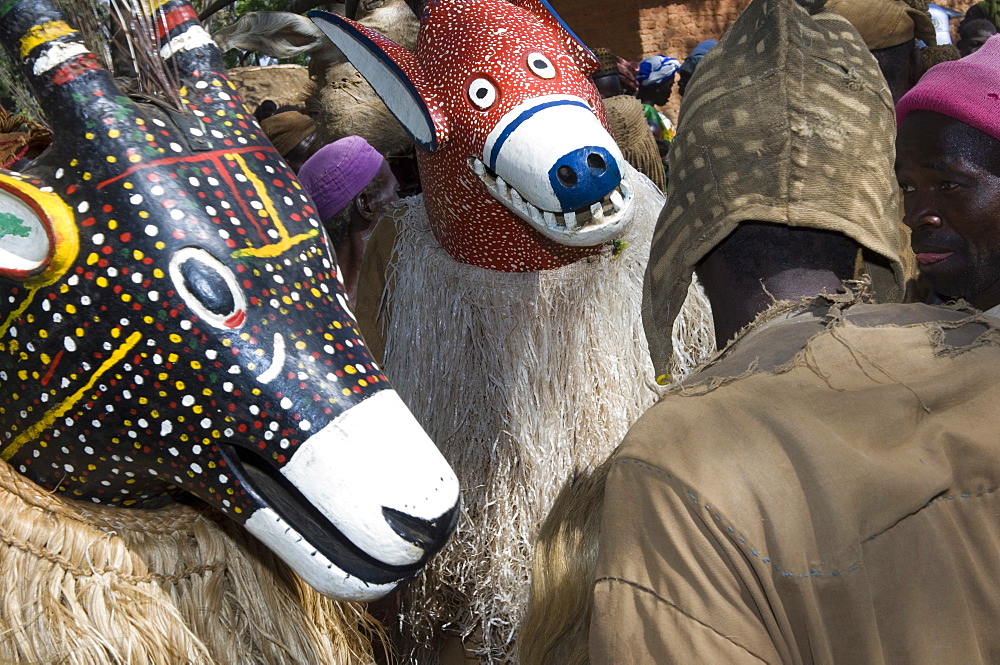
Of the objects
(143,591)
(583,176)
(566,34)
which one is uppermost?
(566,34)

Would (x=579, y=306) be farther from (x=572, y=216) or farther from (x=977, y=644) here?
(x=977, y=644)

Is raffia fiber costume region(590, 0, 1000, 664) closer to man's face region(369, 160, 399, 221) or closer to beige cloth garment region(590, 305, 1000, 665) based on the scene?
beige cloth garment region(590, 305, 1000, 665)

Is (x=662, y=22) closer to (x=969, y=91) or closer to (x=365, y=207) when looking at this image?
(x=365, y=207)

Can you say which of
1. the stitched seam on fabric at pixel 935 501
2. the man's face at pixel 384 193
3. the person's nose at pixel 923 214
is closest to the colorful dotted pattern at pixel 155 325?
the stitched seam on fabric at pixel 935 501

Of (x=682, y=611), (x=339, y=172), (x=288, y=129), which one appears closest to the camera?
(x=682, y=611)

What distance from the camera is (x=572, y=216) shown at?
187cm

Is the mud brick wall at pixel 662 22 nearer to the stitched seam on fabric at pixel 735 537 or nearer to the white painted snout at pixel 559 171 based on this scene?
the white painted snout at pixel 559 171

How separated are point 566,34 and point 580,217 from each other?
0.54 meters

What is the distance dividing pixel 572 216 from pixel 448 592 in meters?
0.95

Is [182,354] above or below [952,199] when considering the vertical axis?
above

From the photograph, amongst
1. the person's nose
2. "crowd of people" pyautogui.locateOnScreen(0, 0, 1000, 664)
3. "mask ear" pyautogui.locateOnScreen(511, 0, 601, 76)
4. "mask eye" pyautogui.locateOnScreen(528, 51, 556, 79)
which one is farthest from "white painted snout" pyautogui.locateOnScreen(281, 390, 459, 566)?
the person's nose

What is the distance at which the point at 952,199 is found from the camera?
194cm

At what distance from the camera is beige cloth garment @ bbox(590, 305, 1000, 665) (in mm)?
917

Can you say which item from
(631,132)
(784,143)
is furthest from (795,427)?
(631,132)
